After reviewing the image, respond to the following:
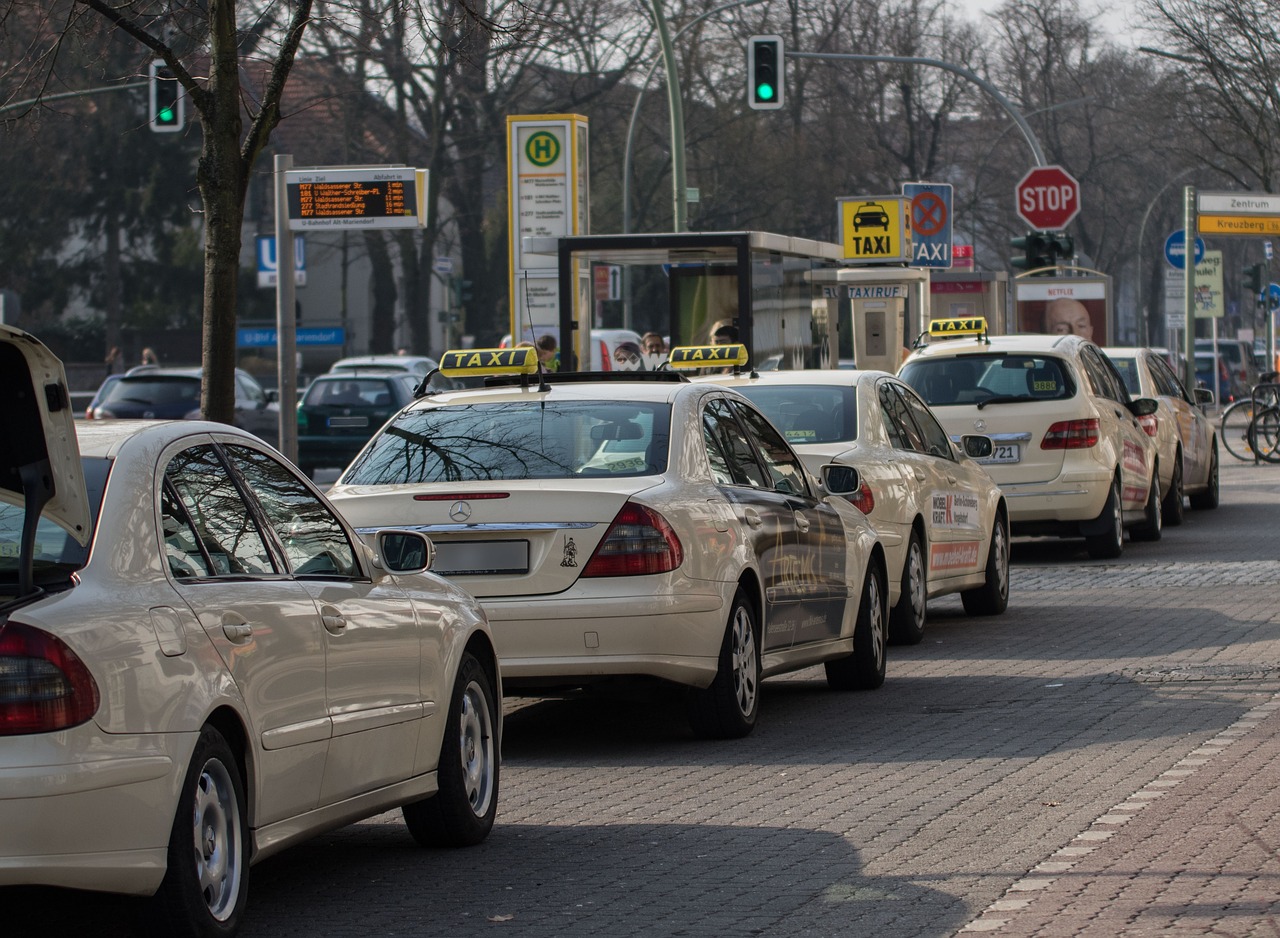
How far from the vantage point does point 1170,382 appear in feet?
74.3

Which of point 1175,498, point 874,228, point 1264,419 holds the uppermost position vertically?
point 874,228

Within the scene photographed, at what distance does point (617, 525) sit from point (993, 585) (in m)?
6.10

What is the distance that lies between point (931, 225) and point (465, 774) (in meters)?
25.8

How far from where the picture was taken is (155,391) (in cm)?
2972

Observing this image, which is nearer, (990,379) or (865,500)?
(865,500)

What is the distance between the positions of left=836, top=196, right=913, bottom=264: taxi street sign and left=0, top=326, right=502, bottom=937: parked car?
72.0ft

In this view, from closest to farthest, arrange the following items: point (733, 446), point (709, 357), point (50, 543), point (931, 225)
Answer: point (50, 543), point (733, 446), point (709, 357), point (931, 225)

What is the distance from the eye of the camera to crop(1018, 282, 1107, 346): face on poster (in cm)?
3378

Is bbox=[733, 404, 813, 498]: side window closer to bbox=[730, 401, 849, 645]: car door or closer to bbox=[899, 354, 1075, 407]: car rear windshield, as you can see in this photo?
bbox=[730, 401, 849, 645]: car door

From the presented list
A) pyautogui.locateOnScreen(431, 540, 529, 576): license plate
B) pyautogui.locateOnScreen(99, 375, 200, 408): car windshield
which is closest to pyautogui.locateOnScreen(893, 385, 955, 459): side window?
pyautogui.locateOnScreen(431, 540, 529, 576): license plate

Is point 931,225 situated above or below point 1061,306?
above

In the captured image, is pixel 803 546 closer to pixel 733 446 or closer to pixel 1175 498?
pixel 733 446

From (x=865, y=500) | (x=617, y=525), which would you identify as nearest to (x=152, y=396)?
(x=865, y=500)

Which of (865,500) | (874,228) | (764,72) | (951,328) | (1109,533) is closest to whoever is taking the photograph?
(865,500)
